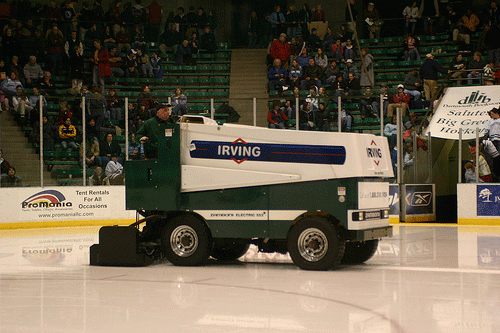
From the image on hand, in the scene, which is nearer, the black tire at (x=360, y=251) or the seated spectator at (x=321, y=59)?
the black tire at (x=360, y=251)

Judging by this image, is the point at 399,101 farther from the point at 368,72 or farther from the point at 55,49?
the point at 55,49

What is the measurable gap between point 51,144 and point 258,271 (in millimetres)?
8191

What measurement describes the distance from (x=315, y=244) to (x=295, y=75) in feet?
42.8

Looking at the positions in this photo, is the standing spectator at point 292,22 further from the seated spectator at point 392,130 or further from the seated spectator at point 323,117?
the seated spectator at point 323,117

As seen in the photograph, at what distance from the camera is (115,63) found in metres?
21.4

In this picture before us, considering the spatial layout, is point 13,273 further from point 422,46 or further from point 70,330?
point 422,46

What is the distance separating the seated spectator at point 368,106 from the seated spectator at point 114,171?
5473 millimetres

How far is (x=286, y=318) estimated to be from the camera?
548 cm

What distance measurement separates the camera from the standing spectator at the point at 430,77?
19422mm

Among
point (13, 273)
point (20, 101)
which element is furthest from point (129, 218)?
point (13, 273)

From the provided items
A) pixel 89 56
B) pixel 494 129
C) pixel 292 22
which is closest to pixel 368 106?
pixel 494 129

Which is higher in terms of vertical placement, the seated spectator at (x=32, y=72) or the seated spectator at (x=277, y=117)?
the seated spectator at (x=32, y=72)

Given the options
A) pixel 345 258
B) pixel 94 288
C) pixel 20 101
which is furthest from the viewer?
pixel 20 101

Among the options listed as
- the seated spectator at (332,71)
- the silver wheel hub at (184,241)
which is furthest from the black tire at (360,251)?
the seated spectator at (332,71)
